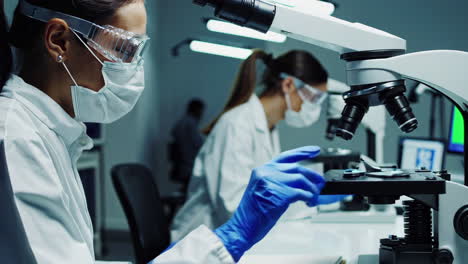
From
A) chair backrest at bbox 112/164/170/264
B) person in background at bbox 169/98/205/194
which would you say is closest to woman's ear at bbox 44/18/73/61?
chair backrest at bbox 112/164/170/264

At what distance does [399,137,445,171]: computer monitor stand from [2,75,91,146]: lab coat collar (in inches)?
65.4

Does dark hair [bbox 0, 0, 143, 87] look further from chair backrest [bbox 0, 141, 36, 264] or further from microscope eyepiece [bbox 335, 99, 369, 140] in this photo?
microscope eyepiece [bbox 335, 99, 369, 140]

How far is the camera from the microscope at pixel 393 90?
2.76 ft

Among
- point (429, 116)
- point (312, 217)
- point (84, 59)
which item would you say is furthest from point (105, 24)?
point (429, 116)

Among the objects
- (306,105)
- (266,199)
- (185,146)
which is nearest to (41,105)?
(266,199)

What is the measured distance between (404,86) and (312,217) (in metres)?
0.92

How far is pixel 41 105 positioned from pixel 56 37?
0.14 m

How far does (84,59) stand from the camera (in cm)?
91

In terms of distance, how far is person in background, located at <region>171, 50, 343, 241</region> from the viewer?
1954mm

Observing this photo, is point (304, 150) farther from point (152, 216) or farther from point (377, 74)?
point (152, 216)

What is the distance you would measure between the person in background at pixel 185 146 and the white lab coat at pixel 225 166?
3.02m

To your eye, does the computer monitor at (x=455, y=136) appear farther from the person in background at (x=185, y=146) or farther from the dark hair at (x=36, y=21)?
the person in background at (x=185, y=146)

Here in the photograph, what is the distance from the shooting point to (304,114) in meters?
2.23

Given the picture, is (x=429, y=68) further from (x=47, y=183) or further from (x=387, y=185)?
(x=47, y=183)
